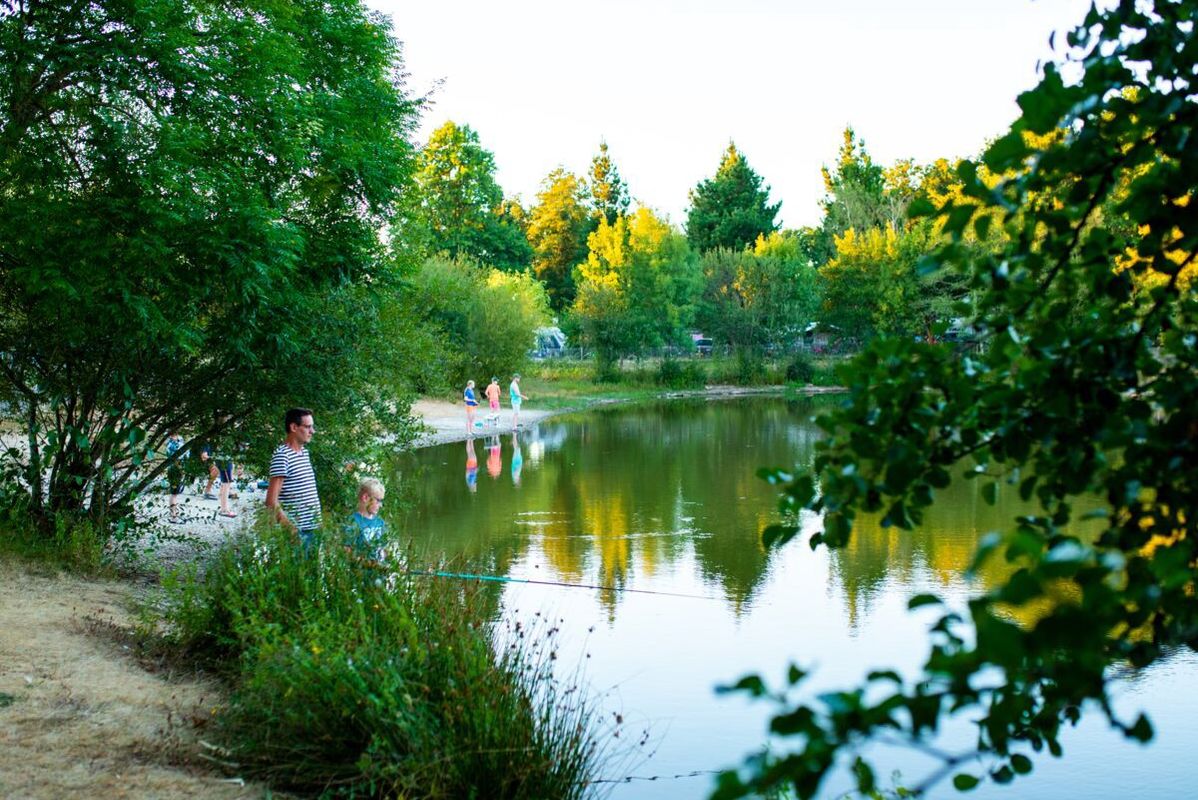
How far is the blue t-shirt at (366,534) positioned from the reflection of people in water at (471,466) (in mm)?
12730

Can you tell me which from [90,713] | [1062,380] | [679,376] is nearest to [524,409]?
[679,376]

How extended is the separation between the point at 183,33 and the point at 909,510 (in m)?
7.72

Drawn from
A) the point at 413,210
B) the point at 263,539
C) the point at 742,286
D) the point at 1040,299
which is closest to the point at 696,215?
the point at 742,286

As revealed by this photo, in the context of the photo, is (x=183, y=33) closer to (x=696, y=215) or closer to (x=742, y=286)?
(x=742, y=286)

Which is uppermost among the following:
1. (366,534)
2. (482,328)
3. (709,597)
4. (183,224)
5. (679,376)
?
(482,328)

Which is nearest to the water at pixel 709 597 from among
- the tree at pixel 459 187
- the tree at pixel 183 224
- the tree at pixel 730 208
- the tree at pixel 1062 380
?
the tree at pixel 1062 380

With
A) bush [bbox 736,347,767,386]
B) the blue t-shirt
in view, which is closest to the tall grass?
the blue t-shirt

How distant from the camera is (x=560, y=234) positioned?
7588cm

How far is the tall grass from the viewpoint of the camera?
5.41 meters

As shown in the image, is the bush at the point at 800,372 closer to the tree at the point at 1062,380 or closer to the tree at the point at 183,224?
the tree at the point at 183,224

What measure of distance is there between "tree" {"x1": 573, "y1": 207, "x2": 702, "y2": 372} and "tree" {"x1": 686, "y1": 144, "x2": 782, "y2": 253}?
12.8 m

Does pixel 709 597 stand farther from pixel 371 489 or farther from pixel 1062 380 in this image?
pixel 1062 380

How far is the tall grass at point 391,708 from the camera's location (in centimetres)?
541

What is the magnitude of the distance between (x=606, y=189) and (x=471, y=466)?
53.6 metres
